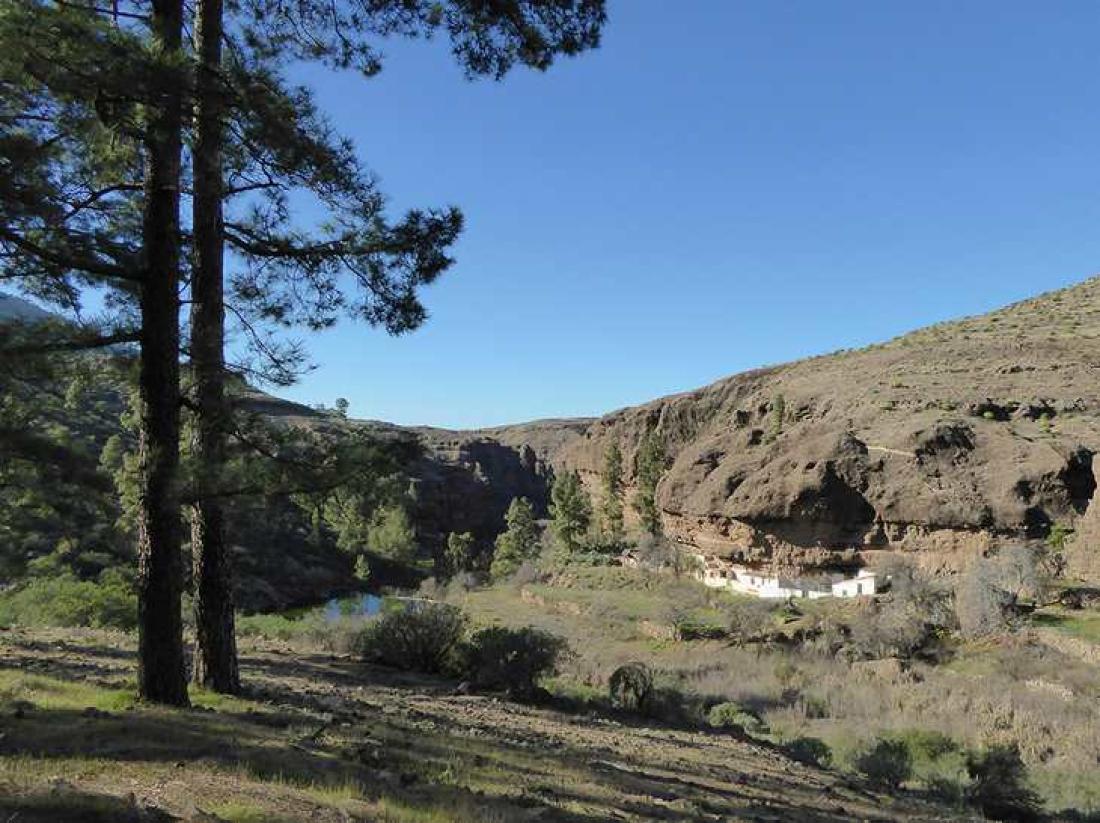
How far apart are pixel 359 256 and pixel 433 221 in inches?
32.5

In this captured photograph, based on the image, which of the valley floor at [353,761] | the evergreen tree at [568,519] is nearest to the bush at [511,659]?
the valley floor at [353,761]

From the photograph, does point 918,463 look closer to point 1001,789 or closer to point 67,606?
Result: point 1001,789

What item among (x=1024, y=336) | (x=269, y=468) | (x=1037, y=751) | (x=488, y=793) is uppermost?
(x=1024, y=336)

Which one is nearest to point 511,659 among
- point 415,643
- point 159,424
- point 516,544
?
point 415,643

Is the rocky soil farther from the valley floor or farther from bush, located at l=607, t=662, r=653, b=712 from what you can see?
the valley floor

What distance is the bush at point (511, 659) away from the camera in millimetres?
12594

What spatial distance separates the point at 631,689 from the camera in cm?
1312

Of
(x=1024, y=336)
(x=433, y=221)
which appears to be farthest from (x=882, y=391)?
(x=433, y=221)

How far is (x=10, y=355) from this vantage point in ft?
22.0

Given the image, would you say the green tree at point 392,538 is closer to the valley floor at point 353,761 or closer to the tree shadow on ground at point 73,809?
the valley floor at point 353,761

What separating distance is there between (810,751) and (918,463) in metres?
26.0

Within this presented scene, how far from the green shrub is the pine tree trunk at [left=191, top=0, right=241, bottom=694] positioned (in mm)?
12972

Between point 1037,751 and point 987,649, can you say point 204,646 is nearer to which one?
point 1037,751

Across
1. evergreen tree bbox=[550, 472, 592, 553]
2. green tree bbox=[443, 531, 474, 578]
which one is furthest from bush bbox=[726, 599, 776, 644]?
green tree bbox=[443, 531, 474, 578]
